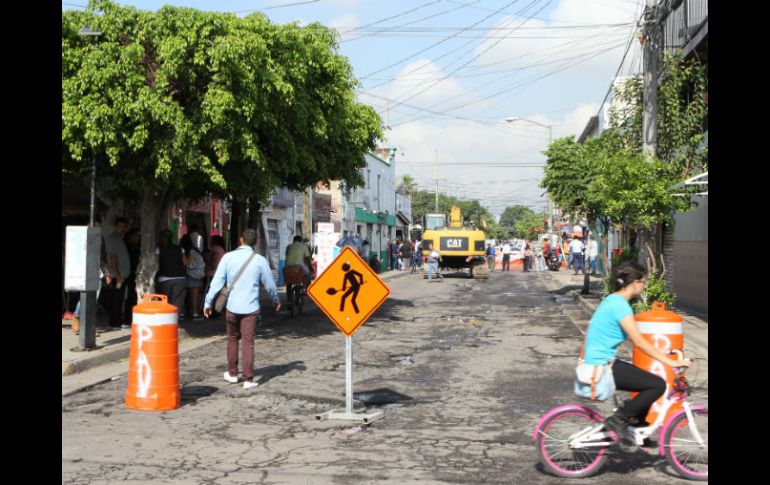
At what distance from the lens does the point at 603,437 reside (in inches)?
231

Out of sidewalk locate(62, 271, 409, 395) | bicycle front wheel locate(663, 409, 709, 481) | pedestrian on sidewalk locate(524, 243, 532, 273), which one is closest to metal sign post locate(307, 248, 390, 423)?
bicycle front wheel locate(663, 409, 709, 481)

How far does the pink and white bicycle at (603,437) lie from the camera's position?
5.83m

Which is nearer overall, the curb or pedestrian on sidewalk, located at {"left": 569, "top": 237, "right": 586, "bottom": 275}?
the curb

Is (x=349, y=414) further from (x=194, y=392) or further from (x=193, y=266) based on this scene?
(x=193, y=266)

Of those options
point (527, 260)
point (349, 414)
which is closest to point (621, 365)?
point (349, 414)

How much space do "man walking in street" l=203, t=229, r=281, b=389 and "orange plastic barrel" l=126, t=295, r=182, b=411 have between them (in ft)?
3.40

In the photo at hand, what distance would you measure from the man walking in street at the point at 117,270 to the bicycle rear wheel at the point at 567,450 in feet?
31.0

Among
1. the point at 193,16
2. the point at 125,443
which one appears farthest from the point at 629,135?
the point at 125,443

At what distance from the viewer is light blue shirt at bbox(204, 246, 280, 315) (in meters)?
9.34

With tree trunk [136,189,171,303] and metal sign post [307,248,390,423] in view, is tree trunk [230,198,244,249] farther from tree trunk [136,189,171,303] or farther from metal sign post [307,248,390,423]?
metal sign post [307,248,390,423]
